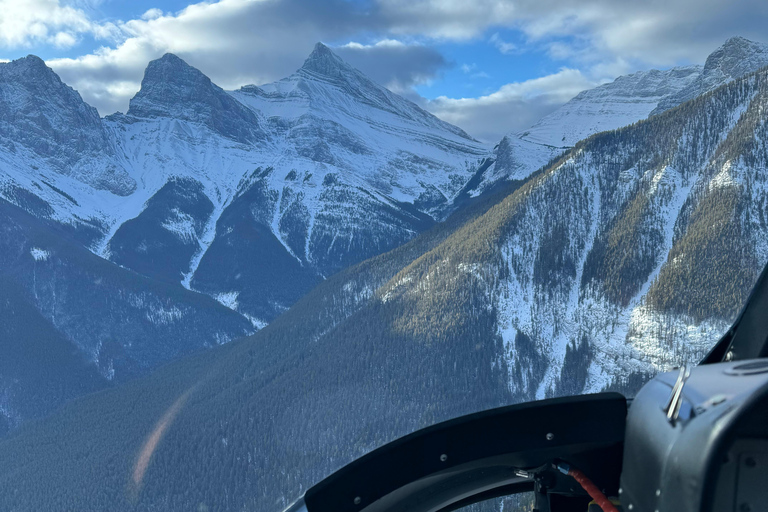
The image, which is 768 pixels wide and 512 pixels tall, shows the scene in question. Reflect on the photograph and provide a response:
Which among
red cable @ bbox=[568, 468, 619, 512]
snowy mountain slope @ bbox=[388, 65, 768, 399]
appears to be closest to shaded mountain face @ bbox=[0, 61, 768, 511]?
snowy mountain slope @ bbox=[388, 65, 768, 399]

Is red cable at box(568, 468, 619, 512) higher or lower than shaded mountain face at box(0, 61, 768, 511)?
higher

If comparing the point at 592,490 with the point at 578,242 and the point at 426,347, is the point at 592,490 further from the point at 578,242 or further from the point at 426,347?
the point at 578,242

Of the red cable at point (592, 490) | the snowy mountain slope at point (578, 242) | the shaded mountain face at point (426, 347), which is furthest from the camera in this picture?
the snowy mountain slope at point (578, 242)

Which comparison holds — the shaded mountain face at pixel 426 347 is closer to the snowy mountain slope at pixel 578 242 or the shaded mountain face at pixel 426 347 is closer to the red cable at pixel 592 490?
the snowy mountain slope at pixel 578 242

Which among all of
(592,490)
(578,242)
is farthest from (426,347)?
(592,490)

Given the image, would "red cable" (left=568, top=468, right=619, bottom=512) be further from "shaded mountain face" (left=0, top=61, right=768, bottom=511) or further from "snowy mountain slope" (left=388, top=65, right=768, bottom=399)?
"snowy mountain slope" (left=388, top=65, right=768, bottom=399)

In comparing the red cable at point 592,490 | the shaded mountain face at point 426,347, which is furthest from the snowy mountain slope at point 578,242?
the red cable at point 592,490

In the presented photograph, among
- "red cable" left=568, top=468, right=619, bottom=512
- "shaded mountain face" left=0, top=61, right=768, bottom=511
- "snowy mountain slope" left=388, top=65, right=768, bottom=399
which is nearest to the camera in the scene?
"red cable" left=568, top=468, right=619, bottom=512
